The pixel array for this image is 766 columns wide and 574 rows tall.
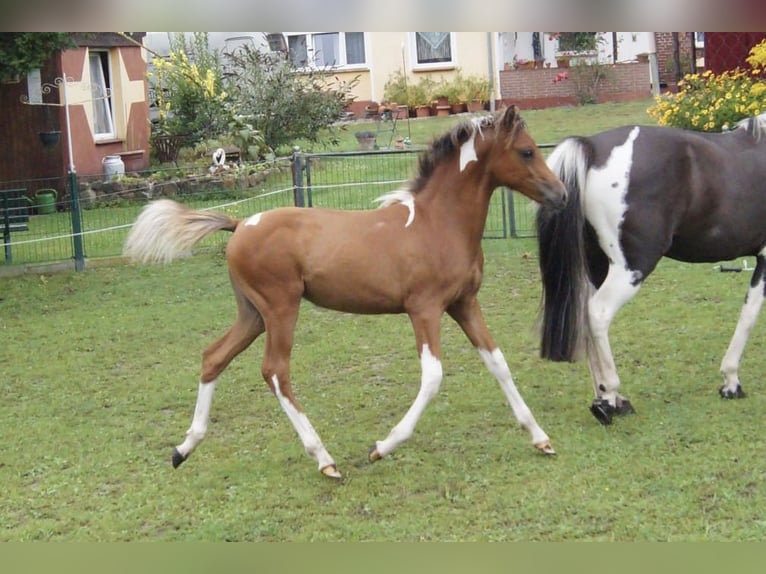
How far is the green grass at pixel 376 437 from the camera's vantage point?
4.02 meters

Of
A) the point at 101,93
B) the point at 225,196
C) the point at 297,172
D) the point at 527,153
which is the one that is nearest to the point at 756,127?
the point at 527,153

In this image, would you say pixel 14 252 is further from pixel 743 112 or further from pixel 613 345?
pixel 743 112

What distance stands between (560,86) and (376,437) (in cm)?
1762

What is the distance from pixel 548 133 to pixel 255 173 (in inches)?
219

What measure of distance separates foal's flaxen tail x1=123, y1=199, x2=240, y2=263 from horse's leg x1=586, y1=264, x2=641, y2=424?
2030 mm

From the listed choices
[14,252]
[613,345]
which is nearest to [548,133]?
[14,252]

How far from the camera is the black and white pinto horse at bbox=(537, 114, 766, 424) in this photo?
5.08 metres

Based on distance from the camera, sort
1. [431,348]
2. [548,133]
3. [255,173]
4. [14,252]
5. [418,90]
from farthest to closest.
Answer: [418,90], [548,133], [255,173], [14,252], [431,348]

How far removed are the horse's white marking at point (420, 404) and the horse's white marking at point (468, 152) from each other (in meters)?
0.91

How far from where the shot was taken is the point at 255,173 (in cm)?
1405

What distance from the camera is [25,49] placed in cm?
934

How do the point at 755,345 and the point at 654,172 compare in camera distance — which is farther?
the point at 755,345

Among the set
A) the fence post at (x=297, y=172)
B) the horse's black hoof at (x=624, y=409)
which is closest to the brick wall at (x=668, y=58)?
the fence post at (x=297, y=172)

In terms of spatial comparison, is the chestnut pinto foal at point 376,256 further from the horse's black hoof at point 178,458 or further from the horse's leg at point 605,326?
the horse's leg at point 605,326
